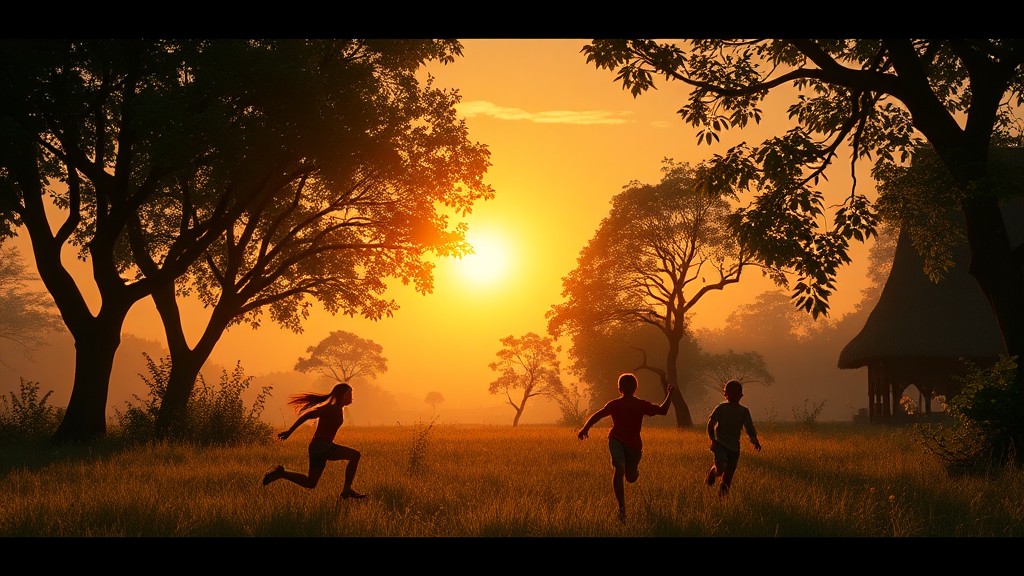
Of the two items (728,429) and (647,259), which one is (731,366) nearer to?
(647,259)

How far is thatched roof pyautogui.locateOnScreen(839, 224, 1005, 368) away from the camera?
33.5 meters

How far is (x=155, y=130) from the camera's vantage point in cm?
1777

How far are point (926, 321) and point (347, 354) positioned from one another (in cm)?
6843

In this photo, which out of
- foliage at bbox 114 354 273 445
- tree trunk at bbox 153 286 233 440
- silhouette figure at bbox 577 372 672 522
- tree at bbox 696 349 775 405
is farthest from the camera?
tree at bbox 696 349 775 405

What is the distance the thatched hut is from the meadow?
17717mm

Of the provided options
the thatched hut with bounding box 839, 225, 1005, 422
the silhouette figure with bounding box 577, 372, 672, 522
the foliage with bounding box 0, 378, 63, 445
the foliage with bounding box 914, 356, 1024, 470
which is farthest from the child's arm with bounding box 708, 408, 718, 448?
the thatched hut with bounding box 839, 225, 1005, 422

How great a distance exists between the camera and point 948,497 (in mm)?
11539

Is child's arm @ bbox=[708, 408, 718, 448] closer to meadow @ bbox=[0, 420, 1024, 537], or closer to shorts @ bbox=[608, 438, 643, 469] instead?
meadow @ bbox=[0, 420, 1024, 537]

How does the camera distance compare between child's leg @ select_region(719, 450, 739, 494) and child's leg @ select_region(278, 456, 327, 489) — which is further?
child's leg @ select_region(719, 450, 739, 494)

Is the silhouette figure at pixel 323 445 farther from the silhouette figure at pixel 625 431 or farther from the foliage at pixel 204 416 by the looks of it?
the foliage at pixel 204 416

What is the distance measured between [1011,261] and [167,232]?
23.8 meters

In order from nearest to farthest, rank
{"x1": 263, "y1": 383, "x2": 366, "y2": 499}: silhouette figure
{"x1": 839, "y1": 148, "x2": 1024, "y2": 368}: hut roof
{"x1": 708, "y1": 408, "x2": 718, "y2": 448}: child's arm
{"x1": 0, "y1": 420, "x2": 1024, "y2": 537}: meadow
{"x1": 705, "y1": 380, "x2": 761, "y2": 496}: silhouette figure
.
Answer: {"x1": 0, "y1": 420, "x2": 1024, "y2": 537}: meadow → {"x1": 263, "y1": 383, "x2": 366, "y2": 499}: silhouette figure → {"x1": 708, "y1": 408, "x2": 718, "y2": 448}: child's arm → {"x1": 705, "y1": 380, "x2": 761, "y2": 496}: silhouette figure → {"x1": 839, "y1": 148, "x2": 1024, "y2": 368}: hut roof

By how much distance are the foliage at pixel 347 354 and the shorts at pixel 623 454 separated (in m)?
82.9

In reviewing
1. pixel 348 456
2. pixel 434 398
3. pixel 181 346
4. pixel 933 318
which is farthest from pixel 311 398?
pixel 434 398
